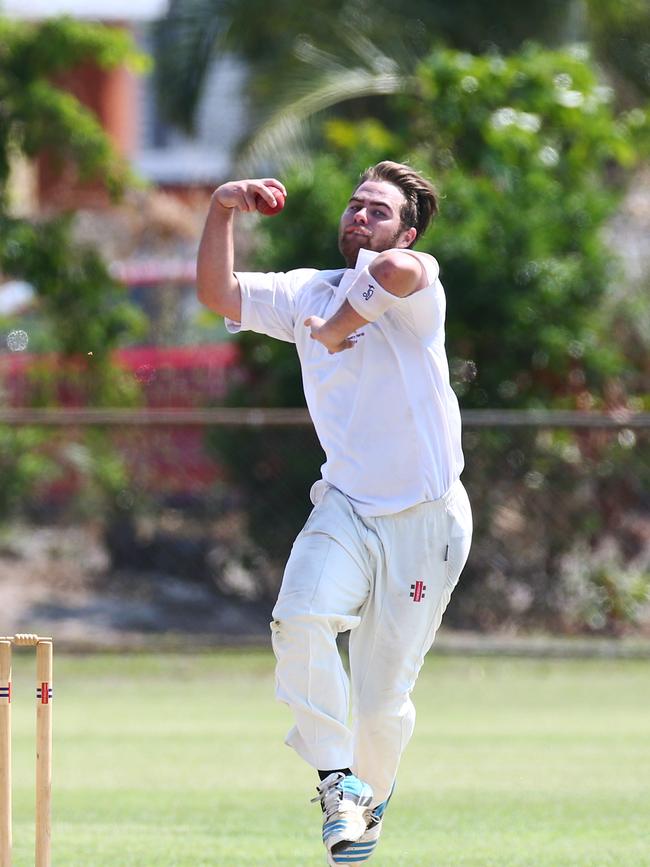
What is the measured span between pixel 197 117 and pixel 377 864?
15.7 metres

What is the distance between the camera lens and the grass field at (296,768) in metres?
6.49

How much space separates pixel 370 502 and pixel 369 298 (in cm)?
70

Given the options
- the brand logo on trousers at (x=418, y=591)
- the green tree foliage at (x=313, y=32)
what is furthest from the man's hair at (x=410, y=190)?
the green tree foliage at (x=313, y=32)

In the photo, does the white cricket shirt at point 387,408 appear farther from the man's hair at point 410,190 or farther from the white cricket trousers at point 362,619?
the man's hair at point 410,190

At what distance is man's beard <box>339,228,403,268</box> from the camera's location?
5.60 m

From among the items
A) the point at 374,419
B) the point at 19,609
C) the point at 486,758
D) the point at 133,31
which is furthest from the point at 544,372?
the point at 133,31

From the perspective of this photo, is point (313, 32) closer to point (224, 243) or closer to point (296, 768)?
point (296, 768)

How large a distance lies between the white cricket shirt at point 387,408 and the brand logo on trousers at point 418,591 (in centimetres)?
25

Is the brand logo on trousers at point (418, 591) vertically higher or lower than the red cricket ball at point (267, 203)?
lower

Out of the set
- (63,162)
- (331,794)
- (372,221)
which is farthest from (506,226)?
(331,794)

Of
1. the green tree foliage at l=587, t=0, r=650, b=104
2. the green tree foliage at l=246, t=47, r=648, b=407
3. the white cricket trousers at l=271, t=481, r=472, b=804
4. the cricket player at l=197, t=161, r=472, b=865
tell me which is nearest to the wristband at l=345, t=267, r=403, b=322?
the cricket player at l=197, t=161, r=472, b=865

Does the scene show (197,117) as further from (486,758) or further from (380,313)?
(380,313)

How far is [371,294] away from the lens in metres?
5.23

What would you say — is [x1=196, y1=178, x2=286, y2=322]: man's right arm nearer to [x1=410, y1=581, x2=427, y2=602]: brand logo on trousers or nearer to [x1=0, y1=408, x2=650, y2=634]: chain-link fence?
[x1=410, y1=581, x2=427, y2=602]: brand logo on trousers
